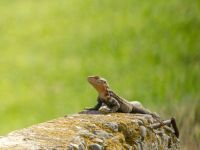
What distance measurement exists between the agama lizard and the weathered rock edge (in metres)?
0.25

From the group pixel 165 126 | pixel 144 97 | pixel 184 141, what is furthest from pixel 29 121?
pixel 165 126

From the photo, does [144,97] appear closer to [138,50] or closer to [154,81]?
[154,81]

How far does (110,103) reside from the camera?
1052 cm

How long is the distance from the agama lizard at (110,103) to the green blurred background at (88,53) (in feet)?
47.7

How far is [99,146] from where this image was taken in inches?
342

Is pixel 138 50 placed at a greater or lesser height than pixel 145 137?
greater

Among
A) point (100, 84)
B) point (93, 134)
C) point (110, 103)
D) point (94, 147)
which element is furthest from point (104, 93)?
point (94, 147)

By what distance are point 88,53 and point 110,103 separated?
2480cm

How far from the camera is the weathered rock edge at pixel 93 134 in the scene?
8336 mm

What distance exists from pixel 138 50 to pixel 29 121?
20.3ft

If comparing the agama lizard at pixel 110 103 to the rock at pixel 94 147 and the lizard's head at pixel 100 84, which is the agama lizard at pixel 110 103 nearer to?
the lizard's head at pixel 100 84

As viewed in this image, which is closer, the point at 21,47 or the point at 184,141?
the point at 184,141

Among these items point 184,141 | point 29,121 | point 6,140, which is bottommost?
point 6,140

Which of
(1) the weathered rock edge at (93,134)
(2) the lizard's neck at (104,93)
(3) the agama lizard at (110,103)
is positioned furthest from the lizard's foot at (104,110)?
(2) the lizard's neck at (104,93)
